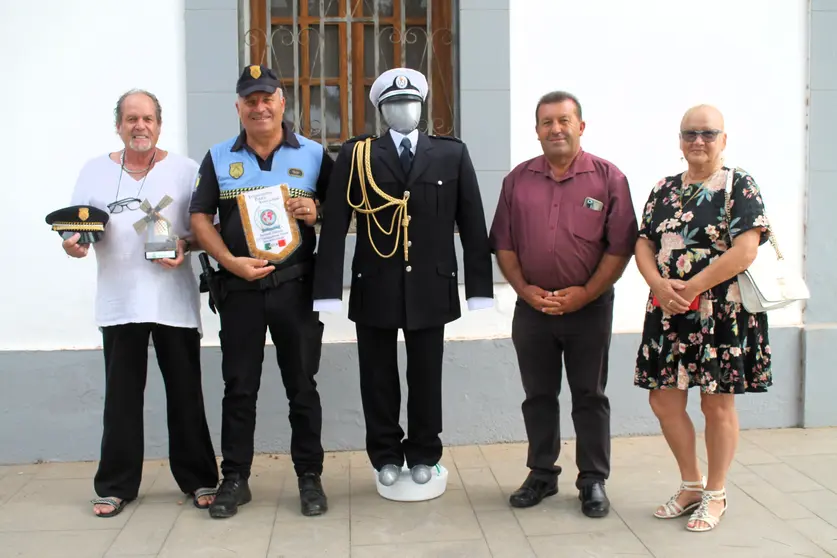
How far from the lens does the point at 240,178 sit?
3648 mm

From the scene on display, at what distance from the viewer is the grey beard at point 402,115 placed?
3.67 meters

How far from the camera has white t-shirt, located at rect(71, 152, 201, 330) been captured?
3693 millimetres

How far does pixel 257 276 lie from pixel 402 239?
648mm

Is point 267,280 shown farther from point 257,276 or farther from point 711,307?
point 711,307

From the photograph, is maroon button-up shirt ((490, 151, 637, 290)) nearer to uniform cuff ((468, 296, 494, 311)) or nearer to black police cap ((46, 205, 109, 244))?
uniform cuff ((468, 296, 494, 311))

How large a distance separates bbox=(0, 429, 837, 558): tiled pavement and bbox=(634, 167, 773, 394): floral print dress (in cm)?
64

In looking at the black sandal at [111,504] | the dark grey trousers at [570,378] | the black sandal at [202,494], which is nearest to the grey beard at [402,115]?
the dark grey trousers at [570,378]

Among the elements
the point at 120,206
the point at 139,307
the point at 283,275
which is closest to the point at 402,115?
the point at 283,275

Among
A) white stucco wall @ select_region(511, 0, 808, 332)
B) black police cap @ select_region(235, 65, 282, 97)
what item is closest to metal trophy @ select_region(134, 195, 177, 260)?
black police cap @ select_region(235, 65, 282, 97)

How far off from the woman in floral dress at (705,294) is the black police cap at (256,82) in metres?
1.70

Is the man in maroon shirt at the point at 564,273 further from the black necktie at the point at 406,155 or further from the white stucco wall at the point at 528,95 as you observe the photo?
the white stucco wall at the point at 528,95

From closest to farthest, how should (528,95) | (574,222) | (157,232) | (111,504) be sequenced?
(574,222), (157,232), (111,504), (528,95)

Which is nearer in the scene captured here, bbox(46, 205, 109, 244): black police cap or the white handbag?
the white handbag

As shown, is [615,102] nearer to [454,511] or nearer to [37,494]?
[454,511]
